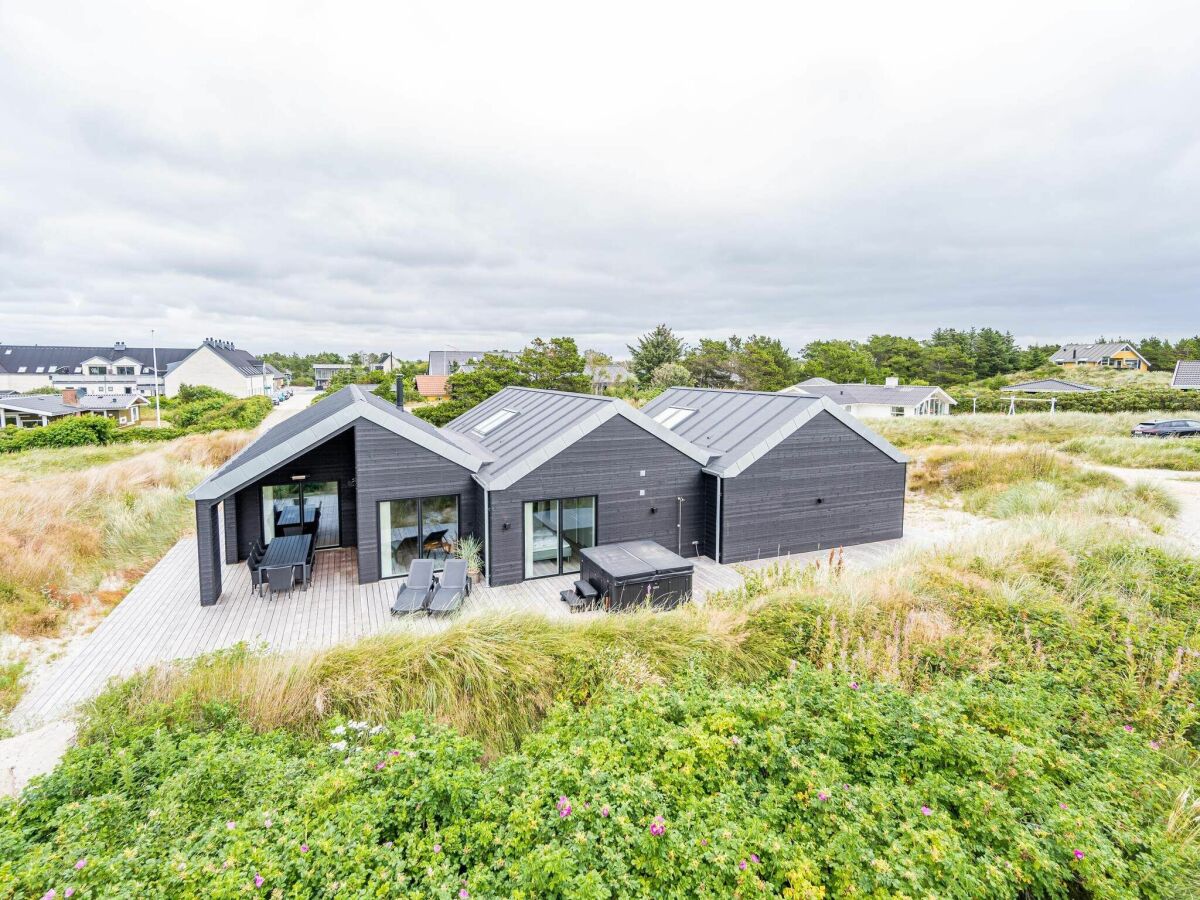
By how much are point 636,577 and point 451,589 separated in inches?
112

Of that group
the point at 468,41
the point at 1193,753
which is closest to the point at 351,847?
the point at 1193,753

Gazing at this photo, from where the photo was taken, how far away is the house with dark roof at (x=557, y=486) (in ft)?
29.4

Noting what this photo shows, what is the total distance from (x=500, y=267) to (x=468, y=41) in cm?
2234

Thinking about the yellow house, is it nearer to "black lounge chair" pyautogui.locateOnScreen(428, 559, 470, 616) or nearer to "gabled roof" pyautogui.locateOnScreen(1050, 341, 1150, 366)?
"gabled roof" pyautogui.locateOnScreen(1050, 341, 1150, 366)

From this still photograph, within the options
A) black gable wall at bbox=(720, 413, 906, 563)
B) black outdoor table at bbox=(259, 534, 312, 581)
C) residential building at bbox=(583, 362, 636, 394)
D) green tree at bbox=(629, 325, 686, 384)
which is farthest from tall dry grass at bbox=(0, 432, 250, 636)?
green tree at bbox=(629, 325, 686, 384)

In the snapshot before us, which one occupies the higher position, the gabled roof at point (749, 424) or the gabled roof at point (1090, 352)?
the gabled roof at point (1090, 352)

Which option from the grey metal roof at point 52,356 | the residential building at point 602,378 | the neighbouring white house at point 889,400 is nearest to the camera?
the neighbouring white house at point 889,400

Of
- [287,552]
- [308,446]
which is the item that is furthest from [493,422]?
[287,552]

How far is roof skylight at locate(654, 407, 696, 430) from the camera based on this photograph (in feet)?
44.0

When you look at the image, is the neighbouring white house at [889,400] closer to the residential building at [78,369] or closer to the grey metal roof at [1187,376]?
the grey metal roof at [1187,376]

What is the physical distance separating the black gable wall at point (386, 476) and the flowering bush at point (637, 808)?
4444 millimetres

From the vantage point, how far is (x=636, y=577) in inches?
309

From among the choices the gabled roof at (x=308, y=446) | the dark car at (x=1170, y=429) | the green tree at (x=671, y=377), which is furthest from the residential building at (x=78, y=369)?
the dark car at (x=1170, y=429)

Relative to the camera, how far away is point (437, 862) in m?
3.29
